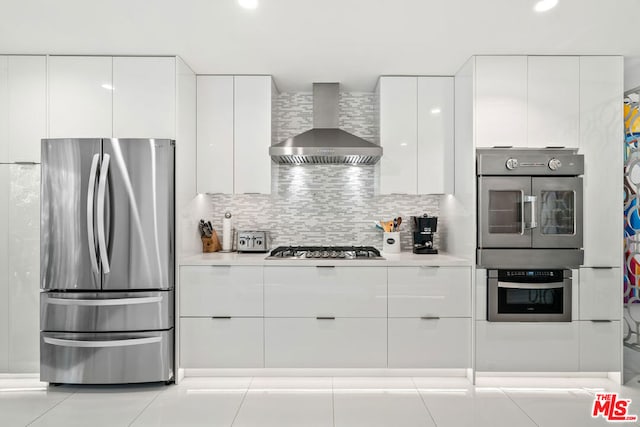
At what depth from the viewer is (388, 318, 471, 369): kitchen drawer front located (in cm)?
311

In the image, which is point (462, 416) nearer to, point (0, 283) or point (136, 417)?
point (136, 417)

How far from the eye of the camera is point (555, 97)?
10.1ft

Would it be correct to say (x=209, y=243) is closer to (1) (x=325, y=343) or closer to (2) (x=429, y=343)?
(1) (x=325, y=343)

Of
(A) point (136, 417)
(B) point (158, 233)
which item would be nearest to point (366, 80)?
(B) point (158, 233)

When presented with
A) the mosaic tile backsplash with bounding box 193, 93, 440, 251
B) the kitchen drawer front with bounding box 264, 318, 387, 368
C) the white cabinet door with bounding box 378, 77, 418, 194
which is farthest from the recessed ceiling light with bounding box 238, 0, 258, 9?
the kitchen drawer front with bounding box 264, 318, 387, 368

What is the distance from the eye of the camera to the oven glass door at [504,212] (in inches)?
119

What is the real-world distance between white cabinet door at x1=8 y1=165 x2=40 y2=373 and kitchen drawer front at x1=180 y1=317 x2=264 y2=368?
43.8 inches

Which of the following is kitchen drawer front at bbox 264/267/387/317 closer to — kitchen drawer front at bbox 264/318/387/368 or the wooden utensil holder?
kitchen drawer front at bbox 264/318/387/368

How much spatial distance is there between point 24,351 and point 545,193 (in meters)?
4.00

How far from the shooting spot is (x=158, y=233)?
2961 millimetres

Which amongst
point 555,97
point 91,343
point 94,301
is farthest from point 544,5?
point 91,343

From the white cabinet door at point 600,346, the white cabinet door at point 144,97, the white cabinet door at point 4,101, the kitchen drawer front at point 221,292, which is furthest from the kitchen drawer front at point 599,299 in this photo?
the white cabinet door at point 4,101

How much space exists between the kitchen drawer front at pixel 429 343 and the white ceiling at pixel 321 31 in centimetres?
199

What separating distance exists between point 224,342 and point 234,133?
5.55 feet
